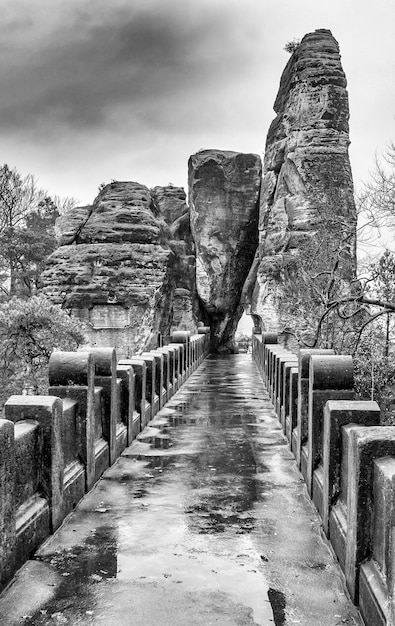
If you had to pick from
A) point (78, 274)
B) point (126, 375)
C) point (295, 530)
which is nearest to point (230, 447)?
point (126, 375)

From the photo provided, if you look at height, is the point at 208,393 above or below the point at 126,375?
below

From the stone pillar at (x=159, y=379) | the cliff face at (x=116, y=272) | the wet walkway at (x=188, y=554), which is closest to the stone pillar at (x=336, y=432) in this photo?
the wet walkway at (x=188, y=554)

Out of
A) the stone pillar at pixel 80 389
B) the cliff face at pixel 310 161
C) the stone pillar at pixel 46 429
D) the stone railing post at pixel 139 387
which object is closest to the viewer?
the stone pillar at pixel 46 429

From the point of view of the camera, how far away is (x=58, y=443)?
4699 mm

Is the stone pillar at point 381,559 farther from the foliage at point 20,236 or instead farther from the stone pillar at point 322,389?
the foliage at point 20,236

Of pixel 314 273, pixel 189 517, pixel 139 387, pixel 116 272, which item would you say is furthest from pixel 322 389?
pixel 116 272

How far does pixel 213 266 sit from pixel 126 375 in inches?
1321

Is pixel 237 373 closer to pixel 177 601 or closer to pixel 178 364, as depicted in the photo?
pixel 178 364

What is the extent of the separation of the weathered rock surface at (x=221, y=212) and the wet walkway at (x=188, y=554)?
34.2 meters

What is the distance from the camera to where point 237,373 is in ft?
70.5

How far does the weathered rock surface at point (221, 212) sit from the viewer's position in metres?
41.2

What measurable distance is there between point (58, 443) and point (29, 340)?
18.3m

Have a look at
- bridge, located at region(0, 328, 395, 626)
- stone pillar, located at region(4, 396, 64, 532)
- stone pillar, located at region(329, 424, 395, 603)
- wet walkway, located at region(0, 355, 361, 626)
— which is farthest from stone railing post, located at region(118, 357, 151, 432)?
stone pillar, located at region(329, 424, 395, 603)

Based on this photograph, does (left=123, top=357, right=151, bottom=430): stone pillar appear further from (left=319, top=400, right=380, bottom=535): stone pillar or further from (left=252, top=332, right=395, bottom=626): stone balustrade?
(left=319, top=400, right=380, bottom=535): stone pillar
